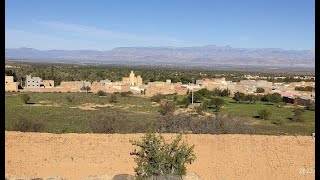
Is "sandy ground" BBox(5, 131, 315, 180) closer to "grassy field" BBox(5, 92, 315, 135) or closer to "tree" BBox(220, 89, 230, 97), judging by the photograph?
"grassy field" BBox(5, 92, 315, 135)

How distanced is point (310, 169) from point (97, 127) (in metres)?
10.4

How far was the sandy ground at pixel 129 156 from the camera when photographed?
1421cm

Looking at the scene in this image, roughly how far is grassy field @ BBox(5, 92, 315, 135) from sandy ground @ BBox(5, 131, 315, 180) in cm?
503

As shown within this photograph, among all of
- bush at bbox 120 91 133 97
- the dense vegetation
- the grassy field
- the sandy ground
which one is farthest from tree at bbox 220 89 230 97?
the sandy ground

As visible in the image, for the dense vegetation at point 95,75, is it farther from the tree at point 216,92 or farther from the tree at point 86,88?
the tree at point 216,92

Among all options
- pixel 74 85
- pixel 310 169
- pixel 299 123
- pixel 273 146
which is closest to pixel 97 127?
pixel 273 146

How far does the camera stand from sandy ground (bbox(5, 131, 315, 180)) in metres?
14.2

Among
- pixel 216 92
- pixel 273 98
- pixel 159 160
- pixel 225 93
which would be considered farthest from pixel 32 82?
pixel 159 160

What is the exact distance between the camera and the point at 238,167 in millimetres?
14867

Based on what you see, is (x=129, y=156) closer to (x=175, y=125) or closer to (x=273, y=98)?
(x=175, y=125)

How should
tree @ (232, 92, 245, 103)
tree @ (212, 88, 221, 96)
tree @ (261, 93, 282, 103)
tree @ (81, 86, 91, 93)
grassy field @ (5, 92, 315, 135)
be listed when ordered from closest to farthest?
grassy field @ (5, 92, 315, 135) → tree @ (261, 93, 282, 103) → tree @ (232, 92, 245, 103) → tree @ (212, 88, 221, 96) → tree @ (81, 86, 91, 93)

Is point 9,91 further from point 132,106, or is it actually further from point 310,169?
point 310,169

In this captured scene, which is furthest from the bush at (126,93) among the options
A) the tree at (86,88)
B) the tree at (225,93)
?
the tree at (225,93)
